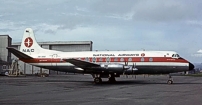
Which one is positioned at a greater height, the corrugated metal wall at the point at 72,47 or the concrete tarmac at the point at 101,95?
the corrugated metal wall at the point at 72,47

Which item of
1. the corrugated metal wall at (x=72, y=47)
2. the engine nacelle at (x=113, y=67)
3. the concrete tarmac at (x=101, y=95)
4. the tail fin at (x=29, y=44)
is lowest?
the concrete tarmac at (x=101, y=95)

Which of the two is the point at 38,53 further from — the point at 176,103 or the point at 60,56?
the point at 176,103

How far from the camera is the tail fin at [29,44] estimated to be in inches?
1372

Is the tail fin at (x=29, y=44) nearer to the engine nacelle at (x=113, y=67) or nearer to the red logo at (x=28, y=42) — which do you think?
the red logo at (x=28, y=42)

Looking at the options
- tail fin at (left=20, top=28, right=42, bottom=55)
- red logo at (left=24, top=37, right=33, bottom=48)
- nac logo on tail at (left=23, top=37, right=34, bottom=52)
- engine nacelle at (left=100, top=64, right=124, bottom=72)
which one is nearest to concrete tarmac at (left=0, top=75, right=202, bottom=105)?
engine nacelle at (left=100, top=64, right=124, bottom=72)

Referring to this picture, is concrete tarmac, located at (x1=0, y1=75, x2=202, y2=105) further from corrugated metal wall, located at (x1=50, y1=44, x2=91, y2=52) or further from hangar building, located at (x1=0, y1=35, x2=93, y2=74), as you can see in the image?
corrugated metal wall, located at (x1=50, y1=44, x2=91, y2=52)

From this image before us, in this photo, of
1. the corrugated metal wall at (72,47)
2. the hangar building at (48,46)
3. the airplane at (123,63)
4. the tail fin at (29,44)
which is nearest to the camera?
the airplane at (123,63)

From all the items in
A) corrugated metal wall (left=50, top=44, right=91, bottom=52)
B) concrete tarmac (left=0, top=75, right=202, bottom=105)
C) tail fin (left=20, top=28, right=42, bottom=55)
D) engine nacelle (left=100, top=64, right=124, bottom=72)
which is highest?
corrugated metal wall (left=50, top=44, right=91, bottom=52)

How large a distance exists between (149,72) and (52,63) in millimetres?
11254

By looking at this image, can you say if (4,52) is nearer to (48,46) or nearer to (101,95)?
(48,46)

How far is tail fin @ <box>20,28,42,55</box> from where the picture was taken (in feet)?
114

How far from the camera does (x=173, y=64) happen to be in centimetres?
2962

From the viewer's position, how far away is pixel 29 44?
115 feet

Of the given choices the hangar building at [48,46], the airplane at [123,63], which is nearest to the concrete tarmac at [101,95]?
the airplane at [123,63]
